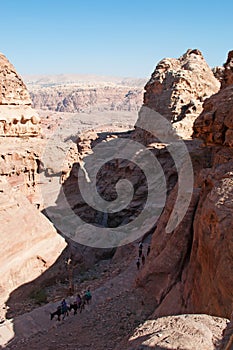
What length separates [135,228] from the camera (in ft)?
62.8

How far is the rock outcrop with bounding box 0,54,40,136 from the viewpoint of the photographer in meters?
18.9

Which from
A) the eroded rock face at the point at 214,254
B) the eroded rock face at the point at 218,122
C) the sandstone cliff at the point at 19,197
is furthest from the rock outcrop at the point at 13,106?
the eroded rock face at the point at 214,254

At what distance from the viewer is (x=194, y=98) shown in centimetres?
2397

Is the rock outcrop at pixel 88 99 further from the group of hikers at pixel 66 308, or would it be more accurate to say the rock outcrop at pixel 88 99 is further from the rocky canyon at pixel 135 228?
the group of hikers at pixel 66 308

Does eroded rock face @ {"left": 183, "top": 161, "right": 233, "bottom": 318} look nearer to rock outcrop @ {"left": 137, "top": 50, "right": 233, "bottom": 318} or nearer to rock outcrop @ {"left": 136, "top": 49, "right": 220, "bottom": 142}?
rock outcrop @ {"left": 137, "top": 50, "right": 233, "bottom": 318}

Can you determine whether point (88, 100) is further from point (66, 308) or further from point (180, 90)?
point (66, 308)

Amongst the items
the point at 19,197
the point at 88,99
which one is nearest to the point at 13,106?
the point at 19,197

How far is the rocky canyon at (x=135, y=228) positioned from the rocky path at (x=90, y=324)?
0.11 feet

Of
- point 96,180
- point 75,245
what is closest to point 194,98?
point 96,180

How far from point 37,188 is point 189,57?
47.7 feet

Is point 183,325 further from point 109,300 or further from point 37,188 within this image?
point 37,188

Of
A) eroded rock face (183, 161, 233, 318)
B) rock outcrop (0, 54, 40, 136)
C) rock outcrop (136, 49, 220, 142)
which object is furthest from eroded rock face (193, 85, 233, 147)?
rock outcrop (0, 54, 40, 136)

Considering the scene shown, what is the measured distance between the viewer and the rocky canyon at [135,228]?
719 cm

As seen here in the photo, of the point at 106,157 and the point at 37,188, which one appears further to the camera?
the point at 106,157
